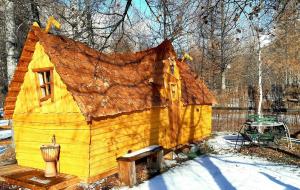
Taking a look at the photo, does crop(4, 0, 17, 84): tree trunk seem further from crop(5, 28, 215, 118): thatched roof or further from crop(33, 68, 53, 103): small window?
crop(5, 28, 215, 118): thatched roof

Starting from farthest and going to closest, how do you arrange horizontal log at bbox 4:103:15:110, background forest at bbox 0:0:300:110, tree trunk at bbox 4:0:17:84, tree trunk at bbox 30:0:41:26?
tree trunk at bbox 30:0:41:26 < tree trunk at bbox 4:0:17:84 < horizontal log at bbox 4:103:15:110 < background forest at bbox 0:0:300:110

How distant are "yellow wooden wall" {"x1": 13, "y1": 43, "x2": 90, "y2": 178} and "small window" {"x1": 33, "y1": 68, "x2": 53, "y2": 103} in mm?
152

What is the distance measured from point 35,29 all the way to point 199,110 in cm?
861

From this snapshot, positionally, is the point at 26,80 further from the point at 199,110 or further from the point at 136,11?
the point at 199,110

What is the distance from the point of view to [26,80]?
11102 millimetres

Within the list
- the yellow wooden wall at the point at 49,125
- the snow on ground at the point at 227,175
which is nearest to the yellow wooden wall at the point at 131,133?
the yellow wooden wall at the point at 49,125

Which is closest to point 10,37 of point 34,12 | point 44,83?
point 34,12

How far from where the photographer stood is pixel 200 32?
815cm

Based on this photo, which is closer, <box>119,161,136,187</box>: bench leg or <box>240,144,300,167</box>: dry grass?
<box>119,161,136,187</box>: bench leg

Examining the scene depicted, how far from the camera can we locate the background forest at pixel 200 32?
7.45 m

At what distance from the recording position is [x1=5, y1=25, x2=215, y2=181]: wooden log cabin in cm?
963

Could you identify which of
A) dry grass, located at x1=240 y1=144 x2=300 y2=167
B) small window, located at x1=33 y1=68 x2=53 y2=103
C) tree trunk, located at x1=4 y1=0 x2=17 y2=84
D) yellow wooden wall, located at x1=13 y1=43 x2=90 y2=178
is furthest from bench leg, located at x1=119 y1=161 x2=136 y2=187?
tree trunk, located at x1=4 y1=0 x2=17 y2=84

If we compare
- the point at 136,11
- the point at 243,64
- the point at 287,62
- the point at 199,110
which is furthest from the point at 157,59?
the point at 243,64

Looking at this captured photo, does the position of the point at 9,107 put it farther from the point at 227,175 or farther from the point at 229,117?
the point at 229,117
